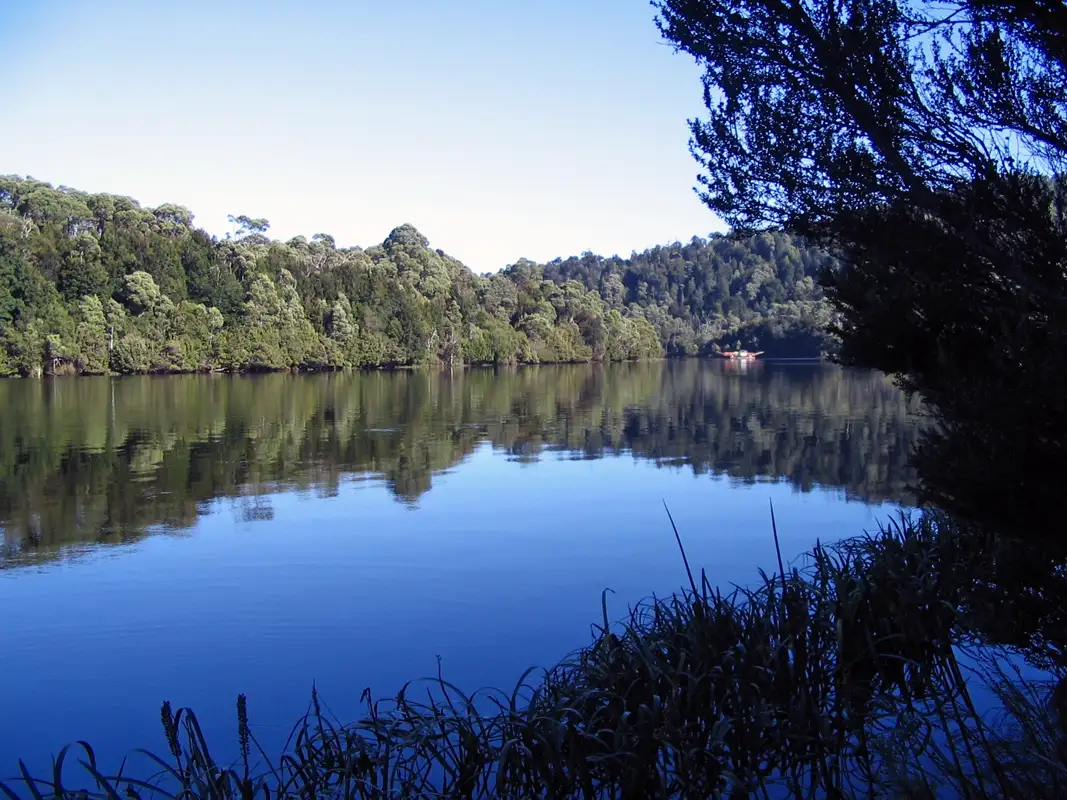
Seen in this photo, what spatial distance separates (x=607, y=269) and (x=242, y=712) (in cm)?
14707

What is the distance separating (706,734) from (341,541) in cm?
686

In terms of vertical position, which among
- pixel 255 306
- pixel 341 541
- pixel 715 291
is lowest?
pixel 341 541

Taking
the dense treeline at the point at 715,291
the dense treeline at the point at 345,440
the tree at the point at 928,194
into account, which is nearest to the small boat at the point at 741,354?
the dense treeline at the point at 715,291

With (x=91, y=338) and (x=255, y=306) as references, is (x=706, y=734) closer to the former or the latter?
(x=91, y=338)

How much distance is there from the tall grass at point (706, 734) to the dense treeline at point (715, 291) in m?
88.4

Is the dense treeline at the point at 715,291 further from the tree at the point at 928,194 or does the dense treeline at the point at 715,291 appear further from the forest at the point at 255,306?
the tree at the point at 928,194

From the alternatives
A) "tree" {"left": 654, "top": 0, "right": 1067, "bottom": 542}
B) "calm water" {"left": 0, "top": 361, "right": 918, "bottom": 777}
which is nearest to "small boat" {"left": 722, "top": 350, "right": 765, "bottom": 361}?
"calm water" {"left": 0, "top": 361, "right": 918, "bottom": 777}

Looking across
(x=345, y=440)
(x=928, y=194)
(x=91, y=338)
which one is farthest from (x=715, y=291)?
(x=928, y=194)

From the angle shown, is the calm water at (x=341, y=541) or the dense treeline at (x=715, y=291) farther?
the dense treeline at (x=715, y=291)

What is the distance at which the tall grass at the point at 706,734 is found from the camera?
3.86 metres

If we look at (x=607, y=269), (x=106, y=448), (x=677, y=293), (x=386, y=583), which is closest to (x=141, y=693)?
(x=386, y=583)

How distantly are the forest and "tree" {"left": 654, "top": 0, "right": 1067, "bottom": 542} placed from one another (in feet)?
118

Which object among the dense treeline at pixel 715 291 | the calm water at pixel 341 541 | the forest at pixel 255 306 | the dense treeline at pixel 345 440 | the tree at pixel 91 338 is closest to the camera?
the calm water at pixel 341 541

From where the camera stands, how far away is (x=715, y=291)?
131000 millimetres
